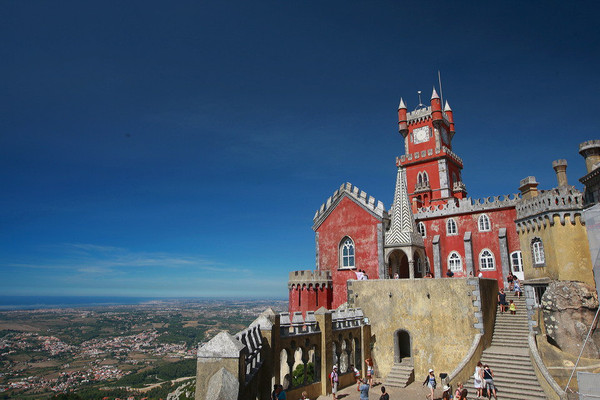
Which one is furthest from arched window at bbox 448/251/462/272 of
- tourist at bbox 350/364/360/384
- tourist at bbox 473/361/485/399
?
tourist at bbox 473/361/485/399

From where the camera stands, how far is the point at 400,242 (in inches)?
1007

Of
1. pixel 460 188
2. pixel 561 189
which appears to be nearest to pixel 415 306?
pixel 561 189

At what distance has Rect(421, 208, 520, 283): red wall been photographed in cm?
2869

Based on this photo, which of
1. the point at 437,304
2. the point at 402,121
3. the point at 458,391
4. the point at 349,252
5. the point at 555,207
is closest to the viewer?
the point at 458,391

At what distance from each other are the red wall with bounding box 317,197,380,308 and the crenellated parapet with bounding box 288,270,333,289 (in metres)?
0.89

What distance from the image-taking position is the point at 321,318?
18.6 meters

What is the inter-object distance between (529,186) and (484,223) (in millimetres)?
4764

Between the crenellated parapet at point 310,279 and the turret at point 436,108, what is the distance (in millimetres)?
24091

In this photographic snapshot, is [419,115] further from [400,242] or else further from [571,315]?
[571,315]

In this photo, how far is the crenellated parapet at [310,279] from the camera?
27.9m

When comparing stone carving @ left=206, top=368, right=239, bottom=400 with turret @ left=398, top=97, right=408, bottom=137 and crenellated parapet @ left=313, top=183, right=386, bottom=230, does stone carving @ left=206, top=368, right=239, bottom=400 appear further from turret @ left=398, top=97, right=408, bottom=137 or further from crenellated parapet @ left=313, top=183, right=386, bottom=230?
turret @ left=398, top=97, right=408, bottom=137

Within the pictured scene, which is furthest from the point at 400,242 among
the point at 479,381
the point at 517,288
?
the point at 479,381

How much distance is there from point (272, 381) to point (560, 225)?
18027mm

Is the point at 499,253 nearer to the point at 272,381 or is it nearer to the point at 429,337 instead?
the point at 429,337
